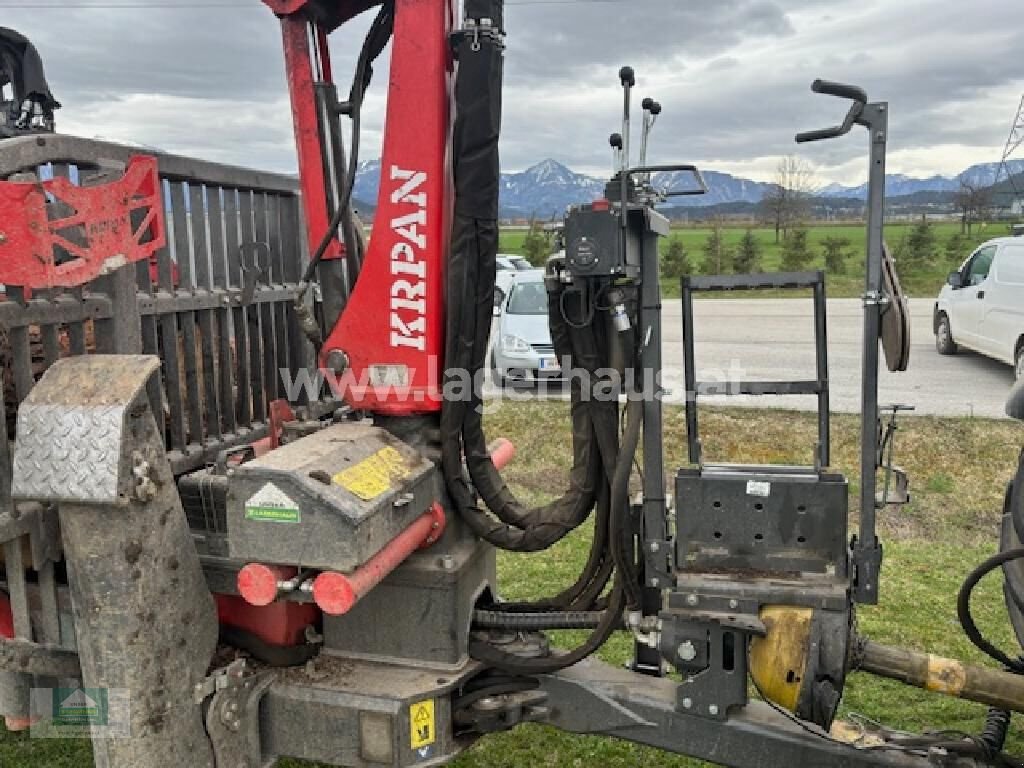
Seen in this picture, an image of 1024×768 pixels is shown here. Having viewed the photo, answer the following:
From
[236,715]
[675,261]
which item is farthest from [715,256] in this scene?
[236,715]

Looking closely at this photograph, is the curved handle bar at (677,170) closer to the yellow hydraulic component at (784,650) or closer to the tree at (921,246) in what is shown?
the yellow hydraulic component at (784,650)

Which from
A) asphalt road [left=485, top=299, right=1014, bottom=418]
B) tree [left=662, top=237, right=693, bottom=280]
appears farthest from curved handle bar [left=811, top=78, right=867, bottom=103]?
tree [left=662, top=237, right=693, bottom=280]

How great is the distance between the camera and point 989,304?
41.4ft

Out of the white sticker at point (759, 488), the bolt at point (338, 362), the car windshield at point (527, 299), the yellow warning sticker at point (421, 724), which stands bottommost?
the yellow warning sticker at point (421, 724)

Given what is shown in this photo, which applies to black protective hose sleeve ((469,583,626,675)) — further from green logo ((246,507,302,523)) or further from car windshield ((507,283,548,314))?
car windshield ((507,283,548,314))

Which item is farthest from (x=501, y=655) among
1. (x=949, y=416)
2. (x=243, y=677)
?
(x=949, y=416)

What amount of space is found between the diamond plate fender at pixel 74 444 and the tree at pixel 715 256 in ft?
82.0

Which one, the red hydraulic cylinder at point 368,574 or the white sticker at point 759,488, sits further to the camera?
the white sticker at point 759,488

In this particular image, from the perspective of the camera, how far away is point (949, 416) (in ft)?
31.6

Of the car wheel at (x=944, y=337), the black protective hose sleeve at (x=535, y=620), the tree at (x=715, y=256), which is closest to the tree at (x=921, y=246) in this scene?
the tree at (x=715, y=256)

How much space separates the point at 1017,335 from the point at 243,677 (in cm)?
1158

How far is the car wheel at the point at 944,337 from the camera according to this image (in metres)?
14.4

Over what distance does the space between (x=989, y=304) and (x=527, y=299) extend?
6.42m

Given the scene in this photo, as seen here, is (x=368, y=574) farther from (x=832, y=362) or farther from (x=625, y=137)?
(x=832, y=362)
